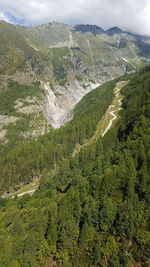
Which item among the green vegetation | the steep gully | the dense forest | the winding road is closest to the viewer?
the dense forest

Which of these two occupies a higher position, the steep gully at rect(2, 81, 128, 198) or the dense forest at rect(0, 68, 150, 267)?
the dense forest at rect(0, 68, 150, 267)

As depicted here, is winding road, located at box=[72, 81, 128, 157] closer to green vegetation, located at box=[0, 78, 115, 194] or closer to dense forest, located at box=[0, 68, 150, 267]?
green vegetation, located at box=[0, 78, 115, 194]

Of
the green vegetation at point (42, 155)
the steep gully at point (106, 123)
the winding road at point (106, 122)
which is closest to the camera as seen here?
the green vegetation at point (42, 155)

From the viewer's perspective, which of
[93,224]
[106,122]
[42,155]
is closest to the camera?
[93,224]

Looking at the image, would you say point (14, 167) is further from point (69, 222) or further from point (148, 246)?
point (148, 246)

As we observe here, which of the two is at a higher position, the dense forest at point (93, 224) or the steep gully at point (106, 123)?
the dense forest at point (93, 224)

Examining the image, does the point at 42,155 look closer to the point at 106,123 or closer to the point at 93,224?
the point at 106,123

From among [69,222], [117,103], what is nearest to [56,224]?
[69,222]

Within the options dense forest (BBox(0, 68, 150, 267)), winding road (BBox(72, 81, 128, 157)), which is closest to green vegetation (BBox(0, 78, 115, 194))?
winding road (BBox(72, 81, 128, 157))

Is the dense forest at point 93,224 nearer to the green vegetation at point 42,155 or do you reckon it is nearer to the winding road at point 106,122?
the green vegetation at point 42,155

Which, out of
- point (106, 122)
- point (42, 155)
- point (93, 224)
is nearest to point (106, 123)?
point (106, 122)

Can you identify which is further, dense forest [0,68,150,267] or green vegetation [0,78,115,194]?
green vegetation [0,78,115,194]

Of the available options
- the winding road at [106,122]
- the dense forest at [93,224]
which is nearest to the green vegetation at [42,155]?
the winding road at [106,122]
